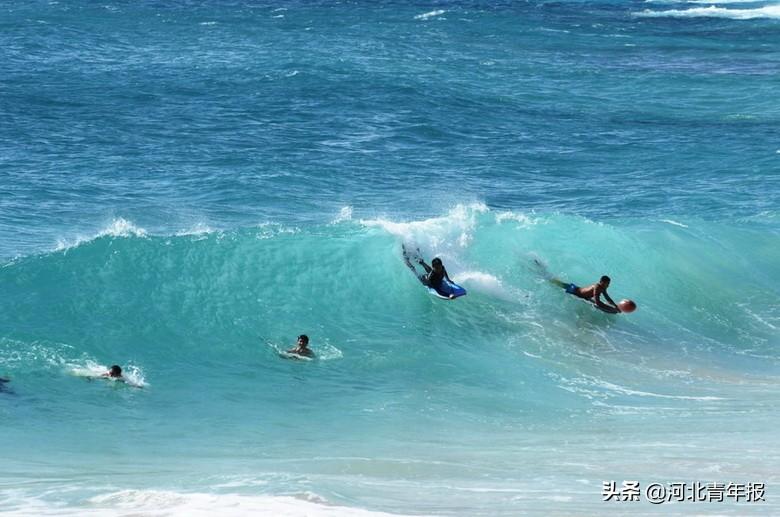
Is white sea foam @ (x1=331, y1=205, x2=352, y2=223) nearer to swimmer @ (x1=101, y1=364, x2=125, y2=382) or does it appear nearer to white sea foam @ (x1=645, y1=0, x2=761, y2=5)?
swimmer @ (x1=101, y1=364, x2=125, y2=382)

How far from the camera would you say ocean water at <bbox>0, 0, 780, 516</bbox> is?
16953 millimetres

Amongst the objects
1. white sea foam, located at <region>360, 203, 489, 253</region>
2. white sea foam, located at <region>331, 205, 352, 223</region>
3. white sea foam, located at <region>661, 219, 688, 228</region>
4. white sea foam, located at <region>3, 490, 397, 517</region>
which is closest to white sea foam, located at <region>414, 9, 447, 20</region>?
white sea foam, located at <region>331, 205, 352, 223</region>

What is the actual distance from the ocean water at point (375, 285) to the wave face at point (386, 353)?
0.07 meters

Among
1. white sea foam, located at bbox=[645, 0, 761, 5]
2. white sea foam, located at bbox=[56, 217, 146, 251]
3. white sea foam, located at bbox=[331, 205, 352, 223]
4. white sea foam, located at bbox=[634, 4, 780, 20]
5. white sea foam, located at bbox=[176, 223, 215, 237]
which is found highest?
white sea foam, located at bbox=[645, 0, 761, 5]

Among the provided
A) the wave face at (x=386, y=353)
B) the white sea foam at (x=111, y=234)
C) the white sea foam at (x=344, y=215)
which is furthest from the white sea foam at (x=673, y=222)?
the white sea foam at (x=111, y=234)

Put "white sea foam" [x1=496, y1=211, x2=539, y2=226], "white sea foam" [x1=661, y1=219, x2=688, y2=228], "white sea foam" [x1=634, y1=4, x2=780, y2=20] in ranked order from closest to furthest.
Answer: "white sea foam" [x1=496, y1=211, x2=539, y2=226]
"white sea foam" [x1=661, y1=219, x2=688, y2=228]
"white sea foam" [x1=634, y1=4, x2=780, y2=20]

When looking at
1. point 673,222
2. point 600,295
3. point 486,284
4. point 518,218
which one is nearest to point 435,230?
point 486,284

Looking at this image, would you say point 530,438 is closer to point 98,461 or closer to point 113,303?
point 98,461

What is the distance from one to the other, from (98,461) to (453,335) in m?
8.36

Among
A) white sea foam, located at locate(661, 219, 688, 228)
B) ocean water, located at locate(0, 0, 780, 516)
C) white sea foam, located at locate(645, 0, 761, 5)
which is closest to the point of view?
ocean water, located at locate(0, 0, 780, 516)

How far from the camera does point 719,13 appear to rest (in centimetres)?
7056

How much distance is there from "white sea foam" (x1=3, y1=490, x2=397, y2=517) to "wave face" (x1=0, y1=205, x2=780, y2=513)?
159 millimetres

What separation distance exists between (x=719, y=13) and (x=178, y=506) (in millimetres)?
62339

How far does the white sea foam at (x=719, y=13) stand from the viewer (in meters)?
69.1
